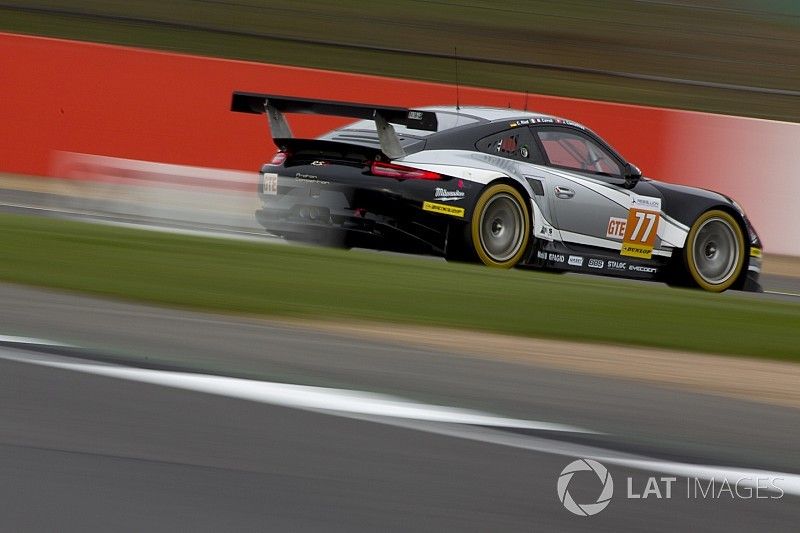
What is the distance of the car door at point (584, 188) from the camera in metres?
10.2

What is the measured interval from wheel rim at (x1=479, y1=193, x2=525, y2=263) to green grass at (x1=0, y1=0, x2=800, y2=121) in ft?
27.1

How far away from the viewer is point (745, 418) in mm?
5129

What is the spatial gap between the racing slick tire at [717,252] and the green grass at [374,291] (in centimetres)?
115

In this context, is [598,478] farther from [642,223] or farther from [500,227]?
[642,223]

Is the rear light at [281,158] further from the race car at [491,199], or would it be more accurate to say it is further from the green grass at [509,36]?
the green grass at [509,36]

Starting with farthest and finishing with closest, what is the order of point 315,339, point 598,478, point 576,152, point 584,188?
point 576,152 → point 584,188 → point 315,339 → point 598,478

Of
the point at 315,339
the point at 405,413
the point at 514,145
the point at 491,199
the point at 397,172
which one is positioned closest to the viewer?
the point at 405,413

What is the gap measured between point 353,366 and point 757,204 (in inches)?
396

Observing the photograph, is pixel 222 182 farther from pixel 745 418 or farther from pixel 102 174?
pixel 745 418

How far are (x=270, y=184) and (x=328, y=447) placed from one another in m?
5.85

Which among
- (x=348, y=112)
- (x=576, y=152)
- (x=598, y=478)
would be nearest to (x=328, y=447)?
(x=598, y=478)

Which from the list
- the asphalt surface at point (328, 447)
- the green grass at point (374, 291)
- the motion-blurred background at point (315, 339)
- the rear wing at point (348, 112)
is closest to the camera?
the asphalt surface at point (328, 447)

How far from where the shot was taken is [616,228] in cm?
1048

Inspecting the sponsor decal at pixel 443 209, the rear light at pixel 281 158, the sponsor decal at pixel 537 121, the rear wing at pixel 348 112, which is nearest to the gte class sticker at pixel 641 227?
the sponsor decal at pixel 537 121
